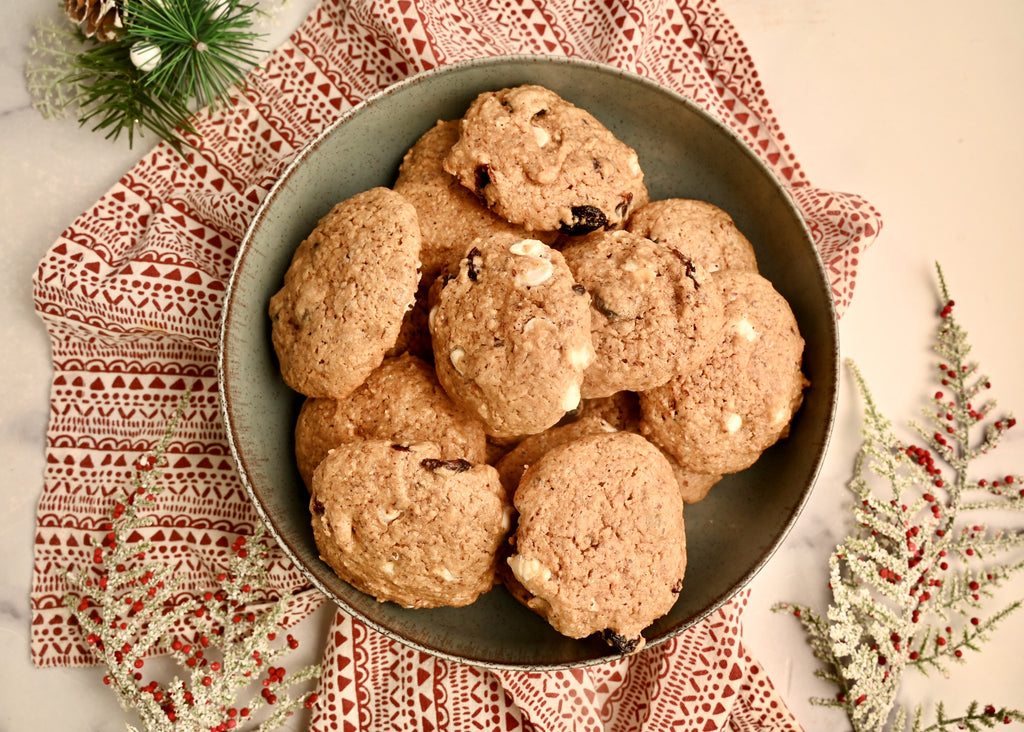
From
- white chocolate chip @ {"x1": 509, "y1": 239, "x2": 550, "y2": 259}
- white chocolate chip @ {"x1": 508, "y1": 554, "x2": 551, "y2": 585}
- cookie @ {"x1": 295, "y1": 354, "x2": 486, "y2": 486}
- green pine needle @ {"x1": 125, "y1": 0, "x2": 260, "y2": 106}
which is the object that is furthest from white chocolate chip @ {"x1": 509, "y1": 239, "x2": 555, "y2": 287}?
green pine needle @ {"x1": 125, "y1": 0, "x2": 260, "y2": 106}

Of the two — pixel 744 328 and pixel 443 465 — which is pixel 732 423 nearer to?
pixel 744 328

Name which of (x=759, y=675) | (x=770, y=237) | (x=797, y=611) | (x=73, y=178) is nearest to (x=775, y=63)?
(x=770, y=237)

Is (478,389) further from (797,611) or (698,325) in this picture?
(797,611)

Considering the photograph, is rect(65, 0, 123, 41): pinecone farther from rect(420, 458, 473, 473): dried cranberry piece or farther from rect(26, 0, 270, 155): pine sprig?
rect(420, 458, 473, 473): dried cranberry piece

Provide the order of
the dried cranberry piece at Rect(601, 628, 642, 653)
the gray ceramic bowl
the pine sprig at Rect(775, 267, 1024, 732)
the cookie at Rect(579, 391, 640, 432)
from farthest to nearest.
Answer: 1. the pine sprig at Rect(775, 267, 1024, 732)
2. the cookie at Rect(579, 391, 640, 432)
3. the gray ceramic bowl
4. the dried cranberry piece at Rect(601, 628, 642, 653)

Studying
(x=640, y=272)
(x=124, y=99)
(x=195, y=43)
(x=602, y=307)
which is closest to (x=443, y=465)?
(x=602, y=307)

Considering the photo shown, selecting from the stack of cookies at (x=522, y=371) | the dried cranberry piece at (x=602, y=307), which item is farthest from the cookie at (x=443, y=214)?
the dried cranberry piece at (x=602, y=307)
